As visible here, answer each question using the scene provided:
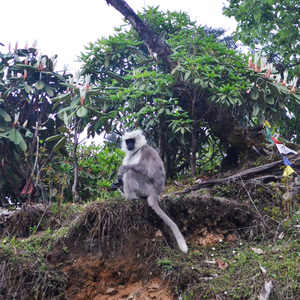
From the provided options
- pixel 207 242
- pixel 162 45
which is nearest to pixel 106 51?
pixel 162 45

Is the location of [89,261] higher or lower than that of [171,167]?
lower

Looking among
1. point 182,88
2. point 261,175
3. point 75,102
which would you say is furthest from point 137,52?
point 261,175

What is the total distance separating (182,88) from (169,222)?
409cm

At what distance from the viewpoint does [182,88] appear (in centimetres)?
920

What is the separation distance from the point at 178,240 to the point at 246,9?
24.7 ft

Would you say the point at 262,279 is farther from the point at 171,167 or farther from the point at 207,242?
the point at 171,167

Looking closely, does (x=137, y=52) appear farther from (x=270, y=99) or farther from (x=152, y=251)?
(x=152, y=251)

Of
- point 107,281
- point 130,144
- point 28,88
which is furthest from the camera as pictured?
point 28,88

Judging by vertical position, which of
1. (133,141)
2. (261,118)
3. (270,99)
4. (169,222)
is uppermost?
(270,99)

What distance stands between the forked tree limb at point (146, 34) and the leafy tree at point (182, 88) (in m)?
0.02

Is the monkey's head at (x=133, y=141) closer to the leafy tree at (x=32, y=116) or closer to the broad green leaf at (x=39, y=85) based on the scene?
the leafy tree at (x=32, y=116)

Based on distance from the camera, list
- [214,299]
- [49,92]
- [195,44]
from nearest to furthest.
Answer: [214,299] < [49,92] < [195,44]

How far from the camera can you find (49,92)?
8648mm

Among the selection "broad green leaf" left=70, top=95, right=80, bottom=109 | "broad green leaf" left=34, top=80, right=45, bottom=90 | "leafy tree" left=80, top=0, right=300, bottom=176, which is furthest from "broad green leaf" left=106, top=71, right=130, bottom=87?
"broad green leaf" left=34, top=80, right=45, bottom=90
